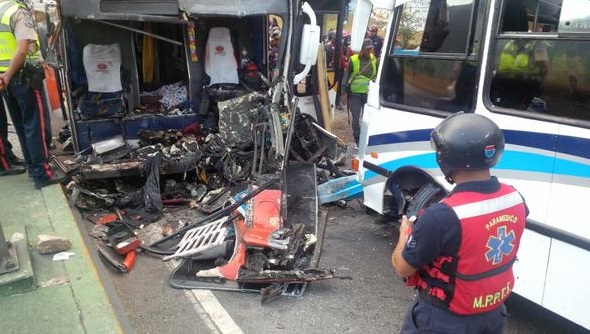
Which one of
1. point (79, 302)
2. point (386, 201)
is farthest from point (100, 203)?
point (386, 201)

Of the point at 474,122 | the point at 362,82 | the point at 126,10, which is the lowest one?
the point at 362,82

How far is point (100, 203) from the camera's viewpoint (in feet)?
16.7

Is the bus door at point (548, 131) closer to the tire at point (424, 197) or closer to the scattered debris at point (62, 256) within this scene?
the tire at point (424, 197)

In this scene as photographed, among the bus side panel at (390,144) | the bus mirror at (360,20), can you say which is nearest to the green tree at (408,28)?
the bus mirror at (360,20)

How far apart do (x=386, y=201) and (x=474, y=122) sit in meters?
2.38

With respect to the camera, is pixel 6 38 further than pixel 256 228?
Yes

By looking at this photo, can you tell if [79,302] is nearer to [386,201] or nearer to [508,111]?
[386,201]

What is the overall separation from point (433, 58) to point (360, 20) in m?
0.70

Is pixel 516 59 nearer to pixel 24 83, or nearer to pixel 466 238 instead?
pixel 466 238

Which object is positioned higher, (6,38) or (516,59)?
(6,38)

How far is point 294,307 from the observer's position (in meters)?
3.42

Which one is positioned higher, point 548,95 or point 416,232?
point 548,95

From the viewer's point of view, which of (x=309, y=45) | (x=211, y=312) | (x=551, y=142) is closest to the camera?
(x=551, y=142)

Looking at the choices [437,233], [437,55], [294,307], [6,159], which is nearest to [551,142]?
[437,55]
